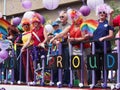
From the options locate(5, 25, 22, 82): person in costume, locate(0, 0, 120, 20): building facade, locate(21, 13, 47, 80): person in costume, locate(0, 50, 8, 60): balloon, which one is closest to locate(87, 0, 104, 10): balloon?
locate(21, 13, 47, 80): person in costume

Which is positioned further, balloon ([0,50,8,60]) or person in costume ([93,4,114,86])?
balloon ([0,50,8,60])

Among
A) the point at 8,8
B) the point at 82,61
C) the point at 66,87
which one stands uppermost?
the point at 8,8

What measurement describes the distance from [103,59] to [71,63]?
29.2 inches

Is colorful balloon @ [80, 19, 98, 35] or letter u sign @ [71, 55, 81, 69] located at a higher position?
colorful balloon @ [80, 19, 98, 35]

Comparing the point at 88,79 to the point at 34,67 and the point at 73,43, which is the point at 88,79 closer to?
the point at 73,43

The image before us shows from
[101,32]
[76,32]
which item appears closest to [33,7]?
[76,32]

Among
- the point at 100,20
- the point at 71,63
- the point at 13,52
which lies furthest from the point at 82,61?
the point at 13,52

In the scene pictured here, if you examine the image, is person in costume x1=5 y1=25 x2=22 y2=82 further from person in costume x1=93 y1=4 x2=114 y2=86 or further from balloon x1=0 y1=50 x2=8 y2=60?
person in costume x1=93 y1=4 x2=114 y2=86

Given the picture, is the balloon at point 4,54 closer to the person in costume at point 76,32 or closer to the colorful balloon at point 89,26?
the person in costume at point 76,32

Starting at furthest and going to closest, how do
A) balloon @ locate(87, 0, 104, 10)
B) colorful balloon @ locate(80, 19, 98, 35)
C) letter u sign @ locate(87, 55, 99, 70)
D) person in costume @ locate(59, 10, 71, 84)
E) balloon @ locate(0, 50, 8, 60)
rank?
1. balloon @ locate(0, 50, 8, 60)
2. balloon @ locate(87, 0, 104, 10)
3. person in costume @ locate(59, 10, 71, 84)
4. colorful balloon @ locate(80, 19, 98, 35)
5. letter u sign @ locate(87, 55, 99, 70)

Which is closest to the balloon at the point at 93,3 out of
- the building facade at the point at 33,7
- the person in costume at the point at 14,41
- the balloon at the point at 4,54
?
the person in costume at the point at 14,41

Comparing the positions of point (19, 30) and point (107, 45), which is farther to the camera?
point (19, 30)

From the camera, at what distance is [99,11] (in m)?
7.14

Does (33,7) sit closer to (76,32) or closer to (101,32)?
(76,32)
